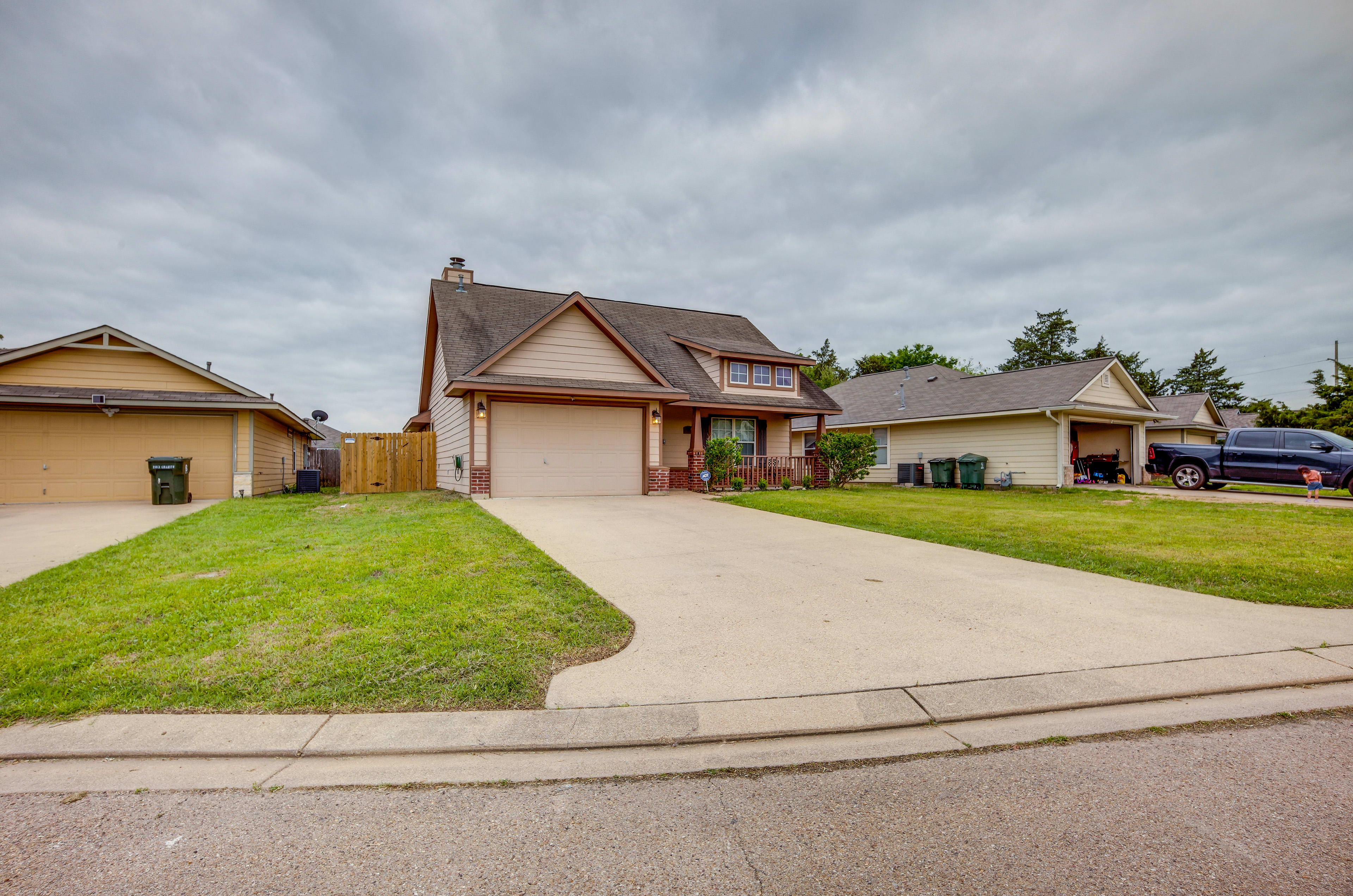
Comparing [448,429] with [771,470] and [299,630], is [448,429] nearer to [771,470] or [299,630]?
[771,470]

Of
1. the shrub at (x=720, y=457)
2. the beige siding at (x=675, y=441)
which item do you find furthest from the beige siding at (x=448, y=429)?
the shrub at (x=720, y=457)

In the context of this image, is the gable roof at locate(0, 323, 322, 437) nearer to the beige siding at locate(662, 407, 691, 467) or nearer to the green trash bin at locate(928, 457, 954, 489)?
the beige siding at locate(662, 407, 691, 467)

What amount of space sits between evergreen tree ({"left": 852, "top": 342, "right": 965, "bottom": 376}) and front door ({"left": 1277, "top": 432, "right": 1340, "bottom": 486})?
31350 millimetres

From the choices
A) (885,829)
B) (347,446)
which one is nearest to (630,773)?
(885,829)

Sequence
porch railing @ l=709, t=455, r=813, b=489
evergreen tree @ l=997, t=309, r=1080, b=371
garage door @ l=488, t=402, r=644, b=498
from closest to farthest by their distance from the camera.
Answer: garage door @ l=488, t=402, r=644, b=498, porch railing @ l=709, t=455, r=813, b=489, evergreen tree @ l=997, t=309, r=1080, b=371

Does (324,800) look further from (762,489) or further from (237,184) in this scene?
(237,184)

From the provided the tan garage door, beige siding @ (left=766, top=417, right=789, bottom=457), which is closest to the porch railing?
beige siding @ (left=766, top=417, right=789, bottom=457)

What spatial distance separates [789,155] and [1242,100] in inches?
448

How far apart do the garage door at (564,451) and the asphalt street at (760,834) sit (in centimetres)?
1125

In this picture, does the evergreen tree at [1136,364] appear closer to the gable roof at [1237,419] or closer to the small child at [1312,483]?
the gable roof at [1237,419]

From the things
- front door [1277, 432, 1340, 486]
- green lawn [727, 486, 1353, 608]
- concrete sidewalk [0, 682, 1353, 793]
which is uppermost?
front door [1277, 432, 1340, 486]

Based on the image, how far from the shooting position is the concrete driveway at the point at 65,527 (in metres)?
6.61

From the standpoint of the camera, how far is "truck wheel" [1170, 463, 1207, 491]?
16516mm

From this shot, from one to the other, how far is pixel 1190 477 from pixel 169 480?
28.0m
